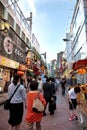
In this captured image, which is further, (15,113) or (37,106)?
(15,113)

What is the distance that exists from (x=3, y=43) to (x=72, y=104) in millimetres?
16508

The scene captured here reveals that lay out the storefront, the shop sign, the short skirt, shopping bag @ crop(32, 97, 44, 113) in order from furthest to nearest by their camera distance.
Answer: the storefront → the shop sign → the short skirt → shopping bag @ crop(32, 97, 44, 113)

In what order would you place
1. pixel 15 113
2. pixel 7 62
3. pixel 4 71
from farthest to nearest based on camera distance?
pixel 4 71 < pixel 7 62 < pixel 15 113

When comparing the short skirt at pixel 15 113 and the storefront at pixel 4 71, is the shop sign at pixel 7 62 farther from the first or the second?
the short skirt at pixel 15 113

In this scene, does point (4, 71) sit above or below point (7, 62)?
below

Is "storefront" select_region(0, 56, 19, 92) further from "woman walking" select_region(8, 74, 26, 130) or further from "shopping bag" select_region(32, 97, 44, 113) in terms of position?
"shopping bag" select_region(32, 97, 44, 113)

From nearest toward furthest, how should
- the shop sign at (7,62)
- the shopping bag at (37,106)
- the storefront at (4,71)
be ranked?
1. the shopping bag at (37,106)
2. the shop sign at (7,62)
3. the storefront at (4,71)

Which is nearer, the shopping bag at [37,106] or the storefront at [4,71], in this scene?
the shopping bag at [37,106]

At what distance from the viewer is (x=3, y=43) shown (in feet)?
78.9

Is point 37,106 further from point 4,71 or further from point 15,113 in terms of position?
point 4,71

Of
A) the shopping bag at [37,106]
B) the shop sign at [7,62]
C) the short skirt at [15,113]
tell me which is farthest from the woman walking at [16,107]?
the shop sign at [7,62]

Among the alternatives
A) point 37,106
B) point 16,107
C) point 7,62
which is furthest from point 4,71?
point 37,106

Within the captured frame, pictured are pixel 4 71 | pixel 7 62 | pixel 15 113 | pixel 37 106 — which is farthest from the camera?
pixel 4 71

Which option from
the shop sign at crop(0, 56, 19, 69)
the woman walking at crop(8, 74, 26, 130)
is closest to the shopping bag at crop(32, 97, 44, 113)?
the woman walking at crop(8, 74, 26, 130)
